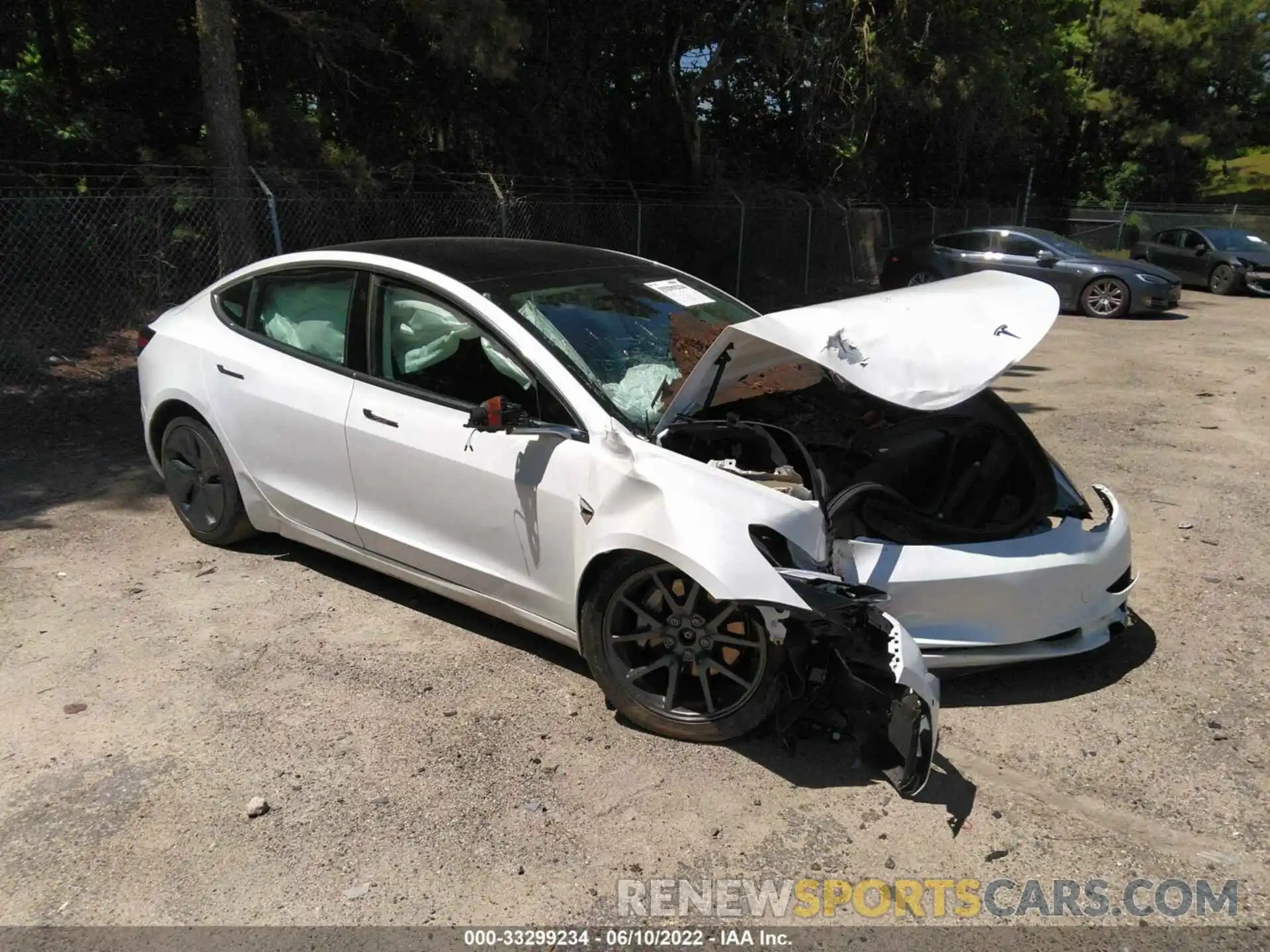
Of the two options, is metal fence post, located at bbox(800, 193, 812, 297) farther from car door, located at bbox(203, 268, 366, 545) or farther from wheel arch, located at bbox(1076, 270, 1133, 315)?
car door, located at bbox(203, 268, 366, 545)

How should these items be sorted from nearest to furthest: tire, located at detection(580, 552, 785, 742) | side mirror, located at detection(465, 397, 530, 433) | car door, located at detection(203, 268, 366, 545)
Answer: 1. tire, located at detection(580, 552, 785, 742)
2. side mirror, located at detection(465, 397, 530, 433)
3. car door, located at detection(203, 268, 366, 545)

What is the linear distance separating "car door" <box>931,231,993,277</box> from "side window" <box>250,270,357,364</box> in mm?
13352

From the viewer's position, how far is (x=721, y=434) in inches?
144

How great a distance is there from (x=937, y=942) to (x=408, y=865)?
153 cm

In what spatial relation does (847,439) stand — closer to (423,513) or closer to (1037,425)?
(423,513)

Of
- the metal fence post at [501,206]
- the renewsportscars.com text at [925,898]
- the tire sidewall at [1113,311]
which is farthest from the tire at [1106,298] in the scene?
the renewsportscars.com text at [925,898]

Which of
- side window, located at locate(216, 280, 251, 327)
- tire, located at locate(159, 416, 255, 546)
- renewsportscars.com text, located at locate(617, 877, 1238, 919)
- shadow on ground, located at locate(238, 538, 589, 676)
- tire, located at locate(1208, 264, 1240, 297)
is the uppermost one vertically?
side window, located at locate(216, 280, 251, 327)

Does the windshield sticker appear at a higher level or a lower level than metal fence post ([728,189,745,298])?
higher

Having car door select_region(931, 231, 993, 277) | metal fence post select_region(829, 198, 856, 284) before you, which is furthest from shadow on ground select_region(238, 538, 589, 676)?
metal fence post select_region(829, 198, 856, 284)

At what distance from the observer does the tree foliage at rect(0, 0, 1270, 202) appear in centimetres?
1071

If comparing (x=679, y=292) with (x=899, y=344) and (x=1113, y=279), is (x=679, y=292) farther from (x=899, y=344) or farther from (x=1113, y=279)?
(x=1113, y=279)

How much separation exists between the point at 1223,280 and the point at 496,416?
20769 millimetres

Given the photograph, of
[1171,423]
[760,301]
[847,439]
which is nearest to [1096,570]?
[847,439]

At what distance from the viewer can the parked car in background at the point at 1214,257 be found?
19.2 meters
